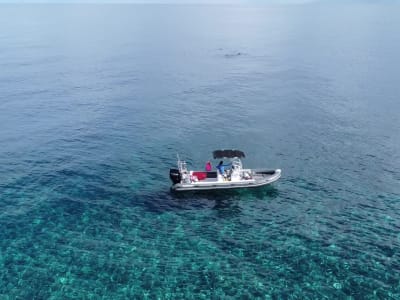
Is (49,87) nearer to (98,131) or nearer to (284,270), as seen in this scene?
(98,131)

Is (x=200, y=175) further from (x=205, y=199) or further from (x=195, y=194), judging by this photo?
(x=205, y=199)

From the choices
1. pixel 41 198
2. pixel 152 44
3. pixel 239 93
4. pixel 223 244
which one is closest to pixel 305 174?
pixel 223 244

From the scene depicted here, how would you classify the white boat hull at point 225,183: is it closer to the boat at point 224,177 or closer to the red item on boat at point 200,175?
the boat at point 224,177

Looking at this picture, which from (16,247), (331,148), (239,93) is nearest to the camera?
(16,247)

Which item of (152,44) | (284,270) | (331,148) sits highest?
(152,44)

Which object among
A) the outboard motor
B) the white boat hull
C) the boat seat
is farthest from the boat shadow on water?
the boat seat

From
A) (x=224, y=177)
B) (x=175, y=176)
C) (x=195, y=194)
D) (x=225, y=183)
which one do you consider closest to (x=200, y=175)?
(x=195, y=194)

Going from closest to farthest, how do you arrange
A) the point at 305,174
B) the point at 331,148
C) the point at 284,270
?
1. the point at 284,270
2. the point at 305,174
3. the point at 331,148
